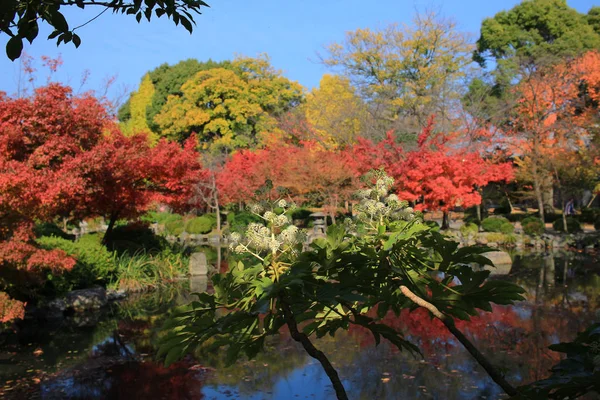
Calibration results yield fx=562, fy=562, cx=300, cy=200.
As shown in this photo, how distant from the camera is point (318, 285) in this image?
1.54 m

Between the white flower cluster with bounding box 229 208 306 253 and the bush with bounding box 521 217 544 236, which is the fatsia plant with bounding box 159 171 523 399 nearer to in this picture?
the white flower cluster with bounding box 229 208 306 253

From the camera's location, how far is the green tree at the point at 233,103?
36.0 m

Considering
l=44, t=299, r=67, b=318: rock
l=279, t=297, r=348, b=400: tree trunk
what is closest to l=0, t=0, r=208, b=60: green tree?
l=279, t=297, r=348, b=400: tree trunk

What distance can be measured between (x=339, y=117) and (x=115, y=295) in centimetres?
1701

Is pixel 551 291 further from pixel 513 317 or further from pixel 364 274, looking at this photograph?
pixel 364 274

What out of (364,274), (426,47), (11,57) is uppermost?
(426,47)

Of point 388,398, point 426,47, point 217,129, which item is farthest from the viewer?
point 217,129

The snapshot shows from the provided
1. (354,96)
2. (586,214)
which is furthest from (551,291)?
(354,96)

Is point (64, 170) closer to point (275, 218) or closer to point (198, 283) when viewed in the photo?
point (198, 283)

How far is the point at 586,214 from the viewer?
81.8 ft

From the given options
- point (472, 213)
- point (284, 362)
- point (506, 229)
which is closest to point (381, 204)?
point (284, 362)

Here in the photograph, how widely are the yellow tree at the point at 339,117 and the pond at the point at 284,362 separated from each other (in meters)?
17.1

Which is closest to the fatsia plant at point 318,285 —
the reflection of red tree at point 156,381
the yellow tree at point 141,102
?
A: the reflection of red tree at point 156,381

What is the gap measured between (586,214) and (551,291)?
15.4 m
